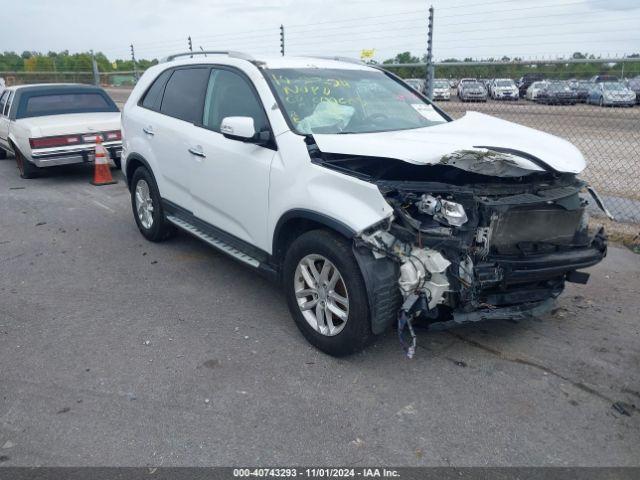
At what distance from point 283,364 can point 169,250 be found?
275 cm

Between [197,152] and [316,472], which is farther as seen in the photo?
[197,152]

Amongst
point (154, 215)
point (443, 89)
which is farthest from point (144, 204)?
point (443, 89)

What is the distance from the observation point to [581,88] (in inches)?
335

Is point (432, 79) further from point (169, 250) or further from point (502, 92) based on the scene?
point (169, 250)

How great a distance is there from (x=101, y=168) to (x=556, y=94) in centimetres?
791

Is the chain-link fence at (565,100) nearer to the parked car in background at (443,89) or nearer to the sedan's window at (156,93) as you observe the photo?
the parked car in background at (443,89)

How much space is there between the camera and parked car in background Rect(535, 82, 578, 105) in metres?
8.89

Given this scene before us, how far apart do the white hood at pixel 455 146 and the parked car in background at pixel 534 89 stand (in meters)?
5.44

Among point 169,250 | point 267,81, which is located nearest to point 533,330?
point 267,81

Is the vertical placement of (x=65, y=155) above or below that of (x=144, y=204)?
above

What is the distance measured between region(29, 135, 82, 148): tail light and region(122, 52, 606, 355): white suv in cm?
521

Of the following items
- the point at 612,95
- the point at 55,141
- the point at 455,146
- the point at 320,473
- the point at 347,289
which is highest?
the point at 612,95

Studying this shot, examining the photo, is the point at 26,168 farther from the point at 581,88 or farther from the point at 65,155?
the point at 581,88

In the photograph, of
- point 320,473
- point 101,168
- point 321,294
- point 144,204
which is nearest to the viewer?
point 320,473
